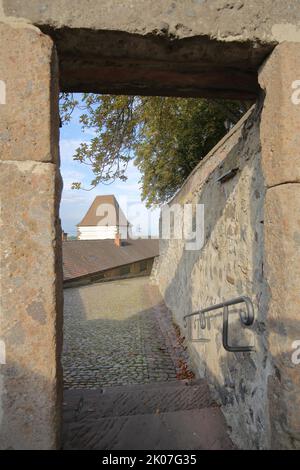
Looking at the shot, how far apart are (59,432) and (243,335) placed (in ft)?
4.80

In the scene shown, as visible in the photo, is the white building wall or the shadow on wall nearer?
the shadow on wall

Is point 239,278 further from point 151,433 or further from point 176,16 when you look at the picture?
point 176,16

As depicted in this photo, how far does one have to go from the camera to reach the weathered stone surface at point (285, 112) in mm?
1508

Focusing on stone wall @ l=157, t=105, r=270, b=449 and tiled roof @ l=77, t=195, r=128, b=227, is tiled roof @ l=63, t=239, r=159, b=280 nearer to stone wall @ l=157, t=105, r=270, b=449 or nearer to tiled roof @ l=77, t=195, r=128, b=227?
tiled roof @ l=77, t=195, r=128, b=227

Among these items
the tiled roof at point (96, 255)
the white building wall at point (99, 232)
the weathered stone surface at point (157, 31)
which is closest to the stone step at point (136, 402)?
the weathered stone surface at point (157, 31)

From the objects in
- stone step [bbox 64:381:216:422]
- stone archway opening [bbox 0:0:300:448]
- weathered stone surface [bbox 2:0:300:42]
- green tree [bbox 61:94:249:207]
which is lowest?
stone step [bbox 64:381:216:422]

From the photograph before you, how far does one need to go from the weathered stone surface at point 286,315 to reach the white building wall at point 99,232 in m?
37.0

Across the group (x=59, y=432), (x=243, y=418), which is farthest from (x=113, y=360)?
(x=59, y=432)

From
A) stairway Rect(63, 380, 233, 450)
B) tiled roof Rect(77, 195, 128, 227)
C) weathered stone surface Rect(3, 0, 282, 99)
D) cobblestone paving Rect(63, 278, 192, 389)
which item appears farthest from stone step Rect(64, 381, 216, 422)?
tiled roof Rect(77, 195, 128, 227)

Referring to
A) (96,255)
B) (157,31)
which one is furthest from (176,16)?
(96,255)

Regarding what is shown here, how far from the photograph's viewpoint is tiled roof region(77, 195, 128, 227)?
129 ft

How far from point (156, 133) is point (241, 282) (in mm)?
7753

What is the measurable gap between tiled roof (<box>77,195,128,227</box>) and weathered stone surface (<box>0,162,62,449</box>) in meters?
37.7

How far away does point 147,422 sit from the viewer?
2.49m
